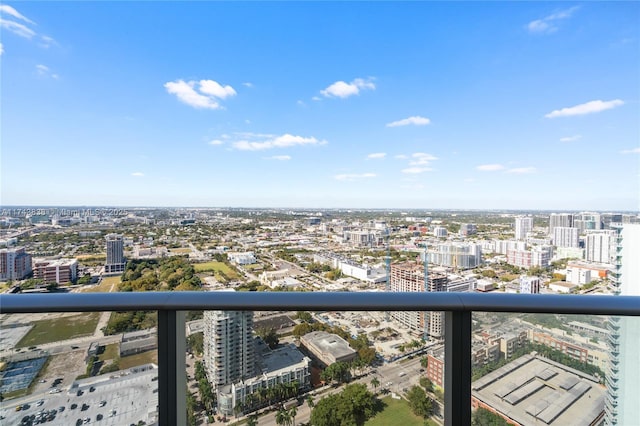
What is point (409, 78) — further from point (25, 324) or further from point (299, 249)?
point (25, 324)

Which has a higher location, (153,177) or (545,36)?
(545,36)

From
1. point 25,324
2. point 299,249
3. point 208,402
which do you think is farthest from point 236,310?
point 299,249

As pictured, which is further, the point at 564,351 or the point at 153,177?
the point at 153,177

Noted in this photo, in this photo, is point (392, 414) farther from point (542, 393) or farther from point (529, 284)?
point (529, 284)

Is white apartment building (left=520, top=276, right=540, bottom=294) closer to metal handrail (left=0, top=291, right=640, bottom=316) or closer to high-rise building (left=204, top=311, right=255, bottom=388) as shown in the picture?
metal handrail (left=0, top=291, right=640, bottom=316)

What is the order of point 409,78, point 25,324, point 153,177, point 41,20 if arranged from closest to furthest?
point 25,324 < point 41,20 < point 409,78 < point 153,177

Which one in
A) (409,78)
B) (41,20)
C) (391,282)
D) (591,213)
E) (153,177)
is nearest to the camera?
(391,282)
